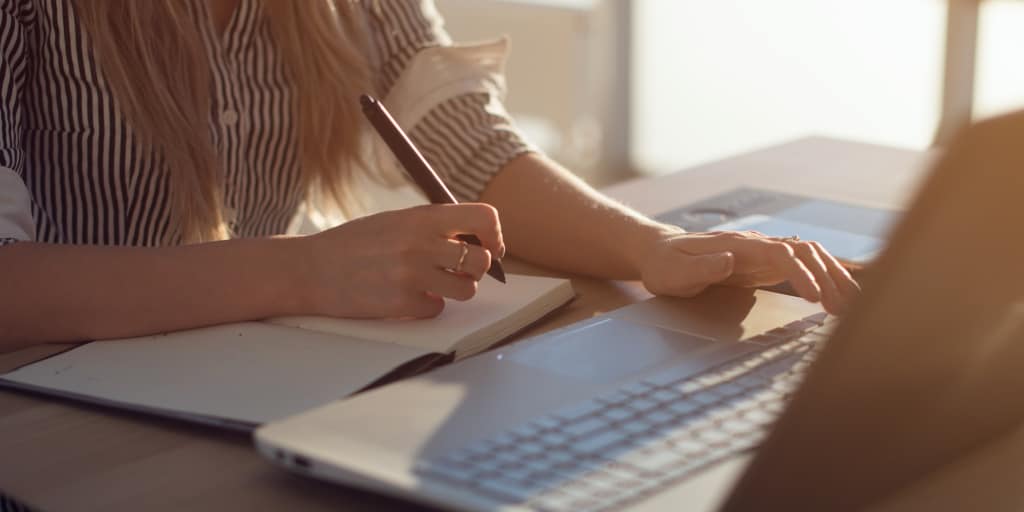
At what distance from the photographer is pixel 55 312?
3.19 ft

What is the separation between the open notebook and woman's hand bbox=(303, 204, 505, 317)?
0.05 feet

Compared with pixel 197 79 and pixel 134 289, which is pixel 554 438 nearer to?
pixel 134 289

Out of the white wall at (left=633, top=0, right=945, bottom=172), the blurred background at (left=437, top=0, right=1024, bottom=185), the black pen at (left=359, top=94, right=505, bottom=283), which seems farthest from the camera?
the white wall at (left=633, top=0, right=945, bottom=172)

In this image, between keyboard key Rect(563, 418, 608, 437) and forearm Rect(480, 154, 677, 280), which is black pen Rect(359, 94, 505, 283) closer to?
forearm Rect(480, 154, 677, 280)

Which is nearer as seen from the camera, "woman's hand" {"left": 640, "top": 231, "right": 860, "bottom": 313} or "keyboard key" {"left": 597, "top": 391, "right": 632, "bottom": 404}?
"keyboard key" {"left": 597, "top": 391, "right": 632, "bottom": 404}

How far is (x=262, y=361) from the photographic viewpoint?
896 mm

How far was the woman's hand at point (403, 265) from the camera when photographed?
969mm

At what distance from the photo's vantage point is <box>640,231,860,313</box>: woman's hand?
0.98 metres

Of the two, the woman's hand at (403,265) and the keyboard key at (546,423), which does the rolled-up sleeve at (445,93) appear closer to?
the woman's hand at (403,265)

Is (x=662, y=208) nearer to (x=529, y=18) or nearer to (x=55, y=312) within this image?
(x=55, y=312)

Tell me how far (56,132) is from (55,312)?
0.33 metres

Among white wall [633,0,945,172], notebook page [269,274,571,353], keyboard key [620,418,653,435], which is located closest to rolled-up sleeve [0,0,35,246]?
notebook page [269,274,571,353]

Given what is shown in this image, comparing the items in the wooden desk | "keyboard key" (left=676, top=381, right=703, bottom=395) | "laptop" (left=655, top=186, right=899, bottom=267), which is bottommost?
the wooden desk

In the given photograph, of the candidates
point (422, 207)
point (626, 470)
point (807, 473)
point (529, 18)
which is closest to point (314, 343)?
point (422, 207)
